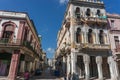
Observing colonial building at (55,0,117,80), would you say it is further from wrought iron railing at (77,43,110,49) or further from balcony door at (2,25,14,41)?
balcony door at (2,25,14,41)

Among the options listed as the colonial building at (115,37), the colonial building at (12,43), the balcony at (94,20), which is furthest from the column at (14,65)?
the colonial building at (115,37)

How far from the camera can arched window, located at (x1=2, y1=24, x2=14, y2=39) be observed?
18.5 meters

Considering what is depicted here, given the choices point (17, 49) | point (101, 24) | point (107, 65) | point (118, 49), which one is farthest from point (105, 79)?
point (17, 49)

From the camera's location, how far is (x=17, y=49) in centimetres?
1733

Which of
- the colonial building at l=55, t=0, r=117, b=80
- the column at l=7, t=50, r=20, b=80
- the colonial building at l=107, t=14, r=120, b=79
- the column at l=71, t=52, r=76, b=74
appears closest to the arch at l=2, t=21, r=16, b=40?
the column at l=7, t=50, r=20, b=80

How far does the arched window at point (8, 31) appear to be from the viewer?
18.5 meters

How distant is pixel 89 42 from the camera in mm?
19781

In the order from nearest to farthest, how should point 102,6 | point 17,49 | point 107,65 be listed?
point 17,49 → point 107,65 → point 102,6

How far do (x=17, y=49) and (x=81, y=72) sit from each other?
35.7 feet

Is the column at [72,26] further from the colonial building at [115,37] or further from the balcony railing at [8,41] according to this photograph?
the balcony railing at [8,41]

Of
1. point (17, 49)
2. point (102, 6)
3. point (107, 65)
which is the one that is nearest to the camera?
point (17, 49)

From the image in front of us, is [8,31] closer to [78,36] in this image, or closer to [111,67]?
[78,36]

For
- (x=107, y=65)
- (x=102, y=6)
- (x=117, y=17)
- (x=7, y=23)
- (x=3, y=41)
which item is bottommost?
(x=107, y=65)

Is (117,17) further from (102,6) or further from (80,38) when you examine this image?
(80,38)
